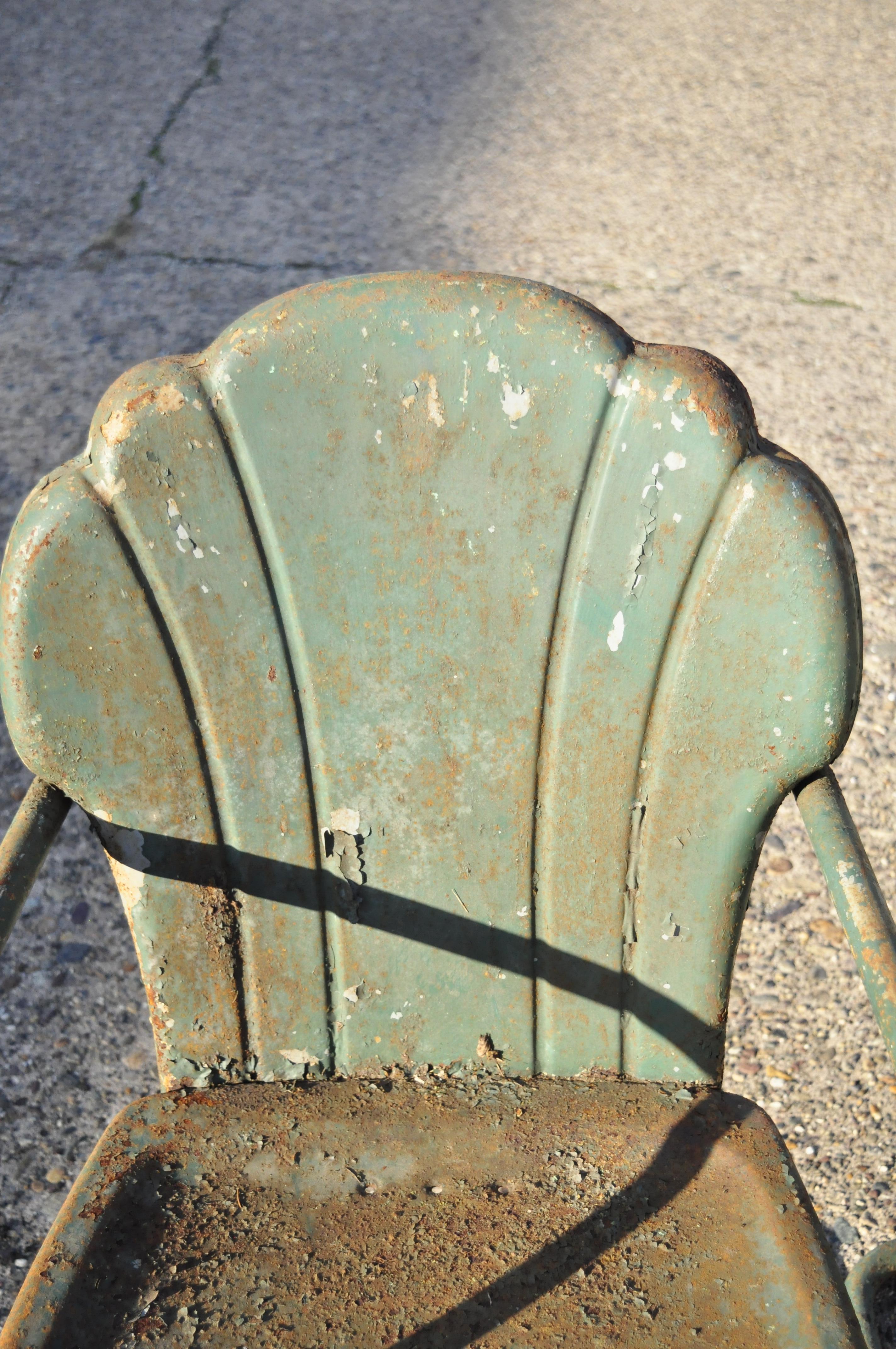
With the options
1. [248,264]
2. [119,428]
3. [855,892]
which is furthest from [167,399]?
[248,264]

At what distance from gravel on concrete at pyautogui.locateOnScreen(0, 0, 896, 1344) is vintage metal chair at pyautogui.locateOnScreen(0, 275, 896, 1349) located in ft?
1.68

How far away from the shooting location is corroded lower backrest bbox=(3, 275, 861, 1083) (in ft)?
2.52

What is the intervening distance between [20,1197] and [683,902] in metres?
0.84

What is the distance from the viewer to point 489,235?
2.82 m

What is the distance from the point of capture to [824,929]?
1588mm

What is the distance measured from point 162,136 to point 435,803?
9.10ft

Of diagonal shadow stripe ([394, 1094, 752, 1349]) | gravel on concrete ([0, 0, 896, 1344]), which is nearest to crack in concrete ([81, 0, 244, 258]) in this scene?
gravel on concrete ([0, 0, 896, 1344])

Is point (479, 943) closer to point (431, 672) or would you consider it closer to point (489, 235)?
point (431, 672)

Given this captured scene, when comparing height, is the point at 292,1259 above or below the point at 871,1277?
above

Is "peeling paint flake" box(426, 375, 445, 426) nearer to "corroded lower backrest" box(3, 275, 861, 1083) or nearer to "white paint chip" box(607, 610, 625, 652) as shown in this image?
A: "corroded lower backrest" box(3, 275, 861, 1083)

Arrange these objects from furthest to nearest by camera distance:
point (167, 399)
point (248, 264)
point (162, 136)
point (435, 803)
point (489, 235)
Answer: point (162, 136) → point (489, 235) → point (248, 264) → point (435, 803) → point (167, 399)

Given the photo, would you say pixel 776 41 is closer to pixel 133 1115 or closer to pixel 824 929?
pixel 824 929

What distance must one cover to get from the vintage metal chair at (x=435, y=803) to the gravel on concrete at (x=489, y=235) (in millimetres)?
513

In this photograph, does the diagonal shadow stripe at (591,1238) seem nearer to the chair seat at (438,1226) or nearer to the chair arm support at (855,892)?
the chair seat at (438,1226)
